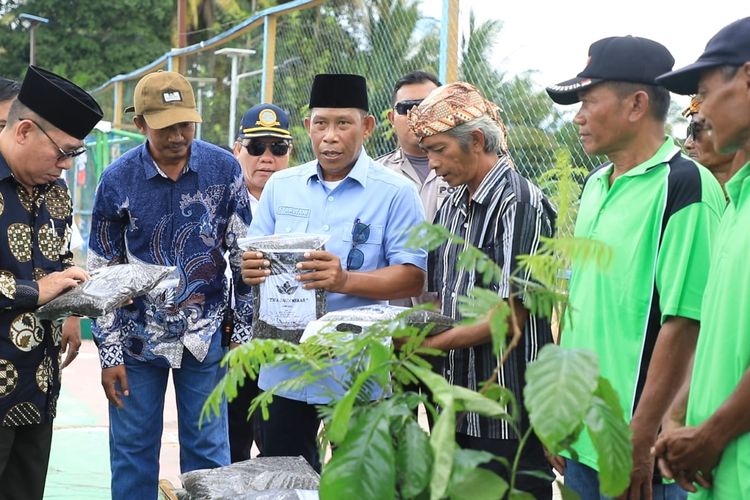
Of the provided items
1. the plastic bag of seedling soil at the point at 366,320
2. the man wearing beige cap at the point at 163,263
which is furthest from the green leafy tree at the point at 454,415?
the man wearing beige cap at the point at 163,263

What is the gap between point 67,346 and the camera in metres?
4.59

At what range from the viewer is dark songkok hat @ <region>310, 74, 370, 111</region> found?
13.9ft

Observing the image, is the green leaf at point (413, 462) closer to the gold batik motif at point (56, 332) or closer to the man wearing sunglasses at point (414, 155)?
the gold batik motif at point (56, 332)

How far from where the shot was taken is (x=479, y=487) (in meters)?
1.99

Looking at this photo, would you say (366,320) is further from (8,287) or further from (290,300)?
(8,287)

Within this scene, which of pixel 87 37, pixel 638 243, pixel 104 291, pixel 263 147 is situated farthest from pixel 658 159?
pixel 87 37

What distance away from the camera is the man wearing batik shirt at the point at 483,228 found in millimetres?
3412

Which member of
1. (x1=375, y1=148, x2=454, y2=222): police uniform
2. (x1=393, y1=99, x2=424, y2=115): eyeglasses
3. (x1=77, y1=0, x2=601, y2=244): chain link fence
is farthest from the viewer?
(x1=77, y1=0, x2=601, y2=244): chain link fence

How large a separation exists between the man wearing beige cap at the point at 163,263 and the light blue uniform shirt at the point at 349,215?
1.34ft

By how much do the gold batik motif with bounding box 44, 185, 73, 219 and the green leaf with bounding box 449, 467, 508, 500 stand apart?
2.68 metres

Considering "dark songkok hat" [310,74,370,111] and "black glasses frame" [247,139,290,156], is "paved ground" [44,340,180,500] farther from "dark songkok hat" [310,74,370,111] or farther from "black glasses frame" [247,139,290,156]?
"dark songkok hat" [310,74,370,111]

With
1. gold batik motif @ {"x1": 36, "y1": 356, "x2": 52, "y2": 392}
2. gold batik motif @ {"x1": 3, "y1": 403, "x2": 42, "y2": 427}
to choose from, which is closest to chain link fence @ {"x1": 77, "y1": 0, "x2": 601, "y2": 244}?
gold batik motif @ {"x1": 36, "y1": 356, "x2": 52, "y2": 392}

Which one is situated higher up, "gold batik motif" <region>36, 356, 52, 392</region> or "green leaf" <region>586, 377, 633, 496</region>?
"green leaf" <region>586, 377, 633, 496</region>

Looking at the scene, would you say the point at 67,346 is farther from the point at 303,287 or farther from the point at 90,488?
the point at 90,488
